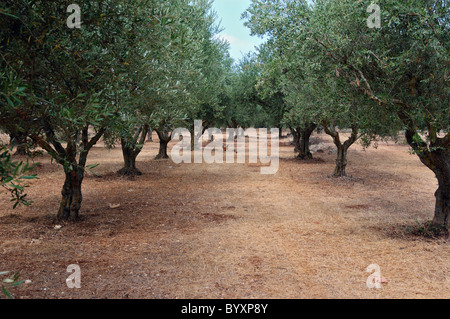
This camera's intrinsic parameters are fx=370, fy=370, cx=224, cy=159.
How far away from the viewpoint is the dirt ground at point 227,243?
6.40m

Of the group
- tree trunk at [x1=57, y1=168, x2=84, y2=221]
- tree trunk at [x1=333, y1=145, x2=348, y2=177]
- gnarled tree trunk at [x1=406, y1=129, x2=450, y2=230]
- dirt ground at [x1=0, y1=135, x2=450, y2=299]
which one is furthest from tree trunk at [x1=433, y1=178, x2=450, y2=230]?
tree trunk at [x1=333, y1=145, x2=348, y2=177]

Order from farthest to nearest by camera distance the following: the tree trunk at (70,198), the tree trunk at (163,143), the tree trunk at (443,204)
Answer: the tree trunk at (163,143)
the tree trunk at (70,198)
the tree trunk at (443,204)

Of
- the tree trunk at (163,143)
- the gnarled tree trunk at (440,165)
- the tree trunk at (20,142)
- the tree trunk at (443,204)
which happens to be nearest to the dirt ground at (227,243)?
the tree trunk at (443,204)

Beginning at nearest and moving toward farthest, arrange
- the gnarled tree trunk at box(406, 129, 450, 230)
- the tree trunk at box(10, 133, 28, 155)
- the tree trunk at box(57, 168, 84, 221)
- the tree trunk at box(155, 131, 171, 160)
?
the tree trunk at box(10, 133, 28, 155)
the gnarled tree trunk at box(406, 129, 450, 230)
the tree trunk at box(57, 168, 84, 221)
the tree trunk at box(155, 131, 171, 160)

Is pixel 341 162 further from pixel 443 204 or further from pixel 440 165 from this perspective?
pixel 440 165

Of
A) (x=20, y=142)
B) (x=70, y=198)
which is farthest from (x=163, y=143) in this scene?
(x=20, y=142)

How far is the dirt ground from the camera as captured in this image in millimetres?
6402

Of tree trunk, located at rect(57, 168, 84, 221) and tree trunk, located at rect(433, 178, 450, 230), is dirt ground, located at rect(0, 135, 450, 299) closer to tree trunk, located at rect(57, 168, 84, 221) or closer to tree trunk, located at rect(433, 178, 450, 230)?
tree trunk, located at rect(57, 168, 84, 221)

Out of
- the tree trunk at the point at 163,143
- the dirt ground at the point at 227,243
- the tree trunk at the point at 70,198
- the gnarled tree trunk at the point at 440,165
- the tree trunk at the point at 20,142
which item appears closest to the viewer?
the tree trunk at the point at 20,142

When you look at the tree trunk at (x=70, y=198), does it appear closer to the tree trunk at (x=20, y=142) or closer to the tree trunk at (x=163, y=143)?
the tree trunk at (x=20, y=142)

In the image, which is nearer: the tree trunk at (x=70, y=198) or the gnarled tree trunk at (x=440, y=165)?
the gnarled tree trunk at (x=440, y=165)

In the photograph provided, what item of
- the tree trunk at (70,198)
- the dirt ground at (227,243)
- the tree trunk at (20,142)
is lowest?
the dirt ground at (227,243)

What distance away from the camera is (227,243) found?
8.94 meters
